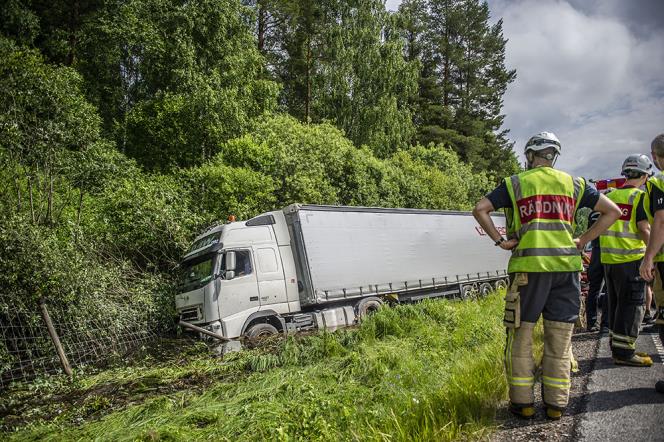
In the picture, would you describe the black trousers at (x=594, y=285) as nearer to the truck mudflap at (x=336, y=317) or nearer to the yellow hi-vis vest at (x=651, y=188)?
the yellow hi-vis vest at (x=651, y=188)

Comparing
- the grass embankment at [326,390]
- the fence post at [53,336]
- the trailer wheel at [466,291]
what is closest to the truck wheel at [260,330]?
the grass embankment at [326,390]

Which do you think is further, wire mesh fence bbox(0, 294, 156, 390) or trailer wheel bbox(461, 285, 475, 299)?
trailer wheel bbox(461, 285, 475, 299)

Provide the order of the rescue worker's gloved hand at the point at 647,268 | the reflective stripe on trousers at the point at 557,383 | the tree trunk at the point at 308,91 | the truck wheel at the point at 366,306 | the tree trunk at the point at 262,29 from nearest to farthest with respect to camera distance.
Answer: the reflective stripe on trousers at the point at 557,383
the rescue worker's gloved hand at the point at 647,268
the truck wheel at the point at 366,306
the tree trunk at the point at 308,91
the tree trunk at the point at 262,29

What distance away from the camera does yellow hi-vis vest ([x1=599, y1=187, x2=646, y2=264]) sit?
14.4ft

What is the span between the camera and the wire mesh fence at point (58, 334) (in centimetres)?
707

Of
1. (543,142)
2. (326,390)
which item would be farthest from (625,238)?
(326,390)

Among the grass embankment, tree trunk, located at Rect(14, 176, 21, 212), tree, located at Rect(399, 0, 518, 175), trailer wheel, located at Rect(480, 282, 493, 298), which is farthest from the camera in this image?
tree, located at Rect(399, 0, 518, 175)

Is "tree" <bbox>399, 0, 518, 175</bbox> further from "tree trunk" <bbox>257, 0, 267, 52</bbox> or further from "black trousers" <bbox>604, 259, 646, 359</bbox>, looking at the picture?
"black trousers" <bbox>604, 259, 646, 359</bbox>

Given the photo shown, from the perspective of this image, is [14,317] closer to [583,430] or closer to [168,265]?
[168,265]

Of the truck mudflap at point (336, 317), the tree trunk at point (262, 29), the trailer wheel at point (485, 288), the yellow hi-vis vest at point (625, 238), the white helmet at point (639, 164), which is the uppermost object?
the tree trunk at point (262, 29)

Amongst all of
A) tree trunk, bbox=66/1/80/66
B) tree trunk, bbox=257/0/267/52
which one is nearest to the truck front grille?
tree trunk, bbox=66/1/80/66

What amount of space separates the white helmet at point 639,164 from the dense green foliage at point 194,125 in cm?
801

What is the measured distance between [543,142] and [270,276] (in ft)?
23.4

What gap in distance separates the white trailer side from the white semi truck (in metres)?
0.02
